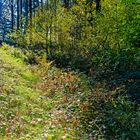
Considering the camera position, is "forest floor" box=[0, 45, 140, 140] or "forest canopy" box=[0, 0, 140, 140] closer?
"forest floor" box=[0, 45, 140, 140]

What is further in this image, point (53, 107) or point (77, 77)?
point (77, 77)

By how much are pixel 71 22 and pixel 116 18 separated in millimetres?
4141

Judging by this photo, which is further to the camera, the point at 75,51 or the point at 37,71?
the point at 75,51

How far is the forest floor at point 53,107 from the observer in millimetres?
10455

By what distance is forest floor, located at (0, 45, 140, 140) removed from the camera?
34.3 feet

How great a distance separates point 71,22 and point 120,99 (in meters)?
11.4

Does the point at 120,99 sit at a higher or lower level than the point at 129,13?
lower

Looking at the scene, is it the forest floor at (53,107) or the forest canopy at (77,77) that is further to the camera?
the forest canopy at (77,77)

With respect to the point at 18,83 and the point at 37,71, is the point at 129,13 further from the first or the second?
the point at 18,83

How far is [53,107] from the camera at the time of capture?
547 inches

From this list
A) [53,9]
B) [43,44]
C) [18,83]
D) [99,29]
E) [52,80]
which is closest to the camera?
[18,83]

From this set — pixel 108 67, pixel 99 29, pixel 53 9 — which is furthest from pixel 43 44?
pixel 108 67

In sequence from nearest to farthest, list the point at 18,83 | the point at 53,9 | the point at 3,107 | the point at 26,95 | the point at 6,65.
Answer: the point at 3,107 < the point at 26,95 < the point at 18,83 < the point at 6,65 < the point at 53,9

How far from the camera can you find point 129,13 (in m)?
20.5
